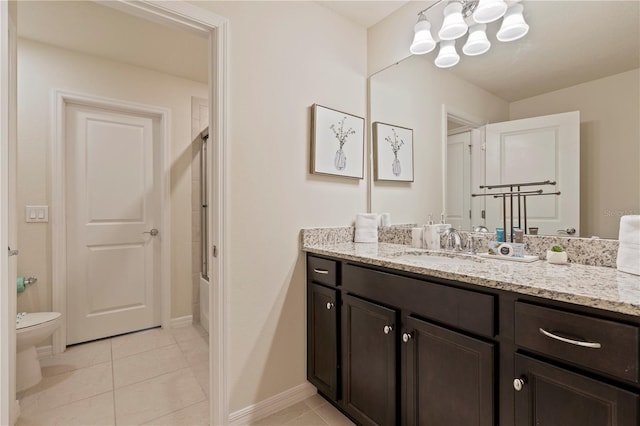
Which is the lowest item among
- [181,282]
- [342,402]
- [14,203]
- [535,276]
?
[342,402]

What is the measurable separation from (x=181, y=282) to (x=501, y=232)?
2787 millimetres

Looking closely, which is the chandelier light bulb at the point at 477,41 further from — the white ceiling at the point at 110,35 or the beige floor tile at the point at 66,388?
the beige floor tile at the point at 66,388

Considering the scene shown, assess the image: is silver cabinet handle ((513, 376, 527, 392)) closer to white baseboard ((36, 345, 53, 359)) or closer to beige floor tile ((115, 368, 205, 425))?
beige floor tile ((115, 368, 205, 425))

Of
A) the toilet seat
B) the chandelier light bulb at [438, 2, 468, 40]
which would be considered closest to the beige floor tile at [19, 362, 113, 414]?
the toilet seat

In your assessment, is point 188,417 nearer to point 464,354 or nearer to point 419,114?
point 464,354

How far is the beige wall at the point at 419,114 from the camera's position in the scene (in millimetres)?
1831

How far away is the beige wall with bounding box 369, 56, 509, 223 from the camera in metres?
1.83

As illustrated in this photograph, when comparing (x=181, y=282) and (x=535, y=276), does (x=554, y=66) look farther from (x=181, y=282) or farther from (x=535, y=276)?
(x=181, y=282)

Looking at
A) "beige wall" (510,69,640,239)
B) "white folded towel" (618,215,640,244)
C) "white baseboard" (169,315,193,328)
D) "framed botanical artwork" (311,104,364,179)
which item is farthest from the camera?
"white baseboard" (169,315,193,328)

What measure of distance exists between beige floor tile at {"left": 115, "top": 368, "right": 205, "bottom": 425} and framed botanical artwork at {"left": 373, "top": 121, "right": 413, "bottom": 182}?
1.88 meters

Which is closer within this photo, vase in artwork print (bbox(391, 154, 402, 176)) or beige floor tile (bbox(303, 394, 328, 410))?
beige floor tile (bbox(303, 394, 328, 410))

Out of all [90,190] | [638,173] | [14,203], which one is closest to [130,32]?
[90,190]

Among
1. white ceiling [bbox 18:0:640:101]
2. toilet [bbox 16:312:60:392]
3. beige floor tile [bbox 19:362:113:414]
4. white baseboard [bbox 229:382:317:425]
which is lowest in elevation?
beige floor tile [bbox 19:362:113:414]

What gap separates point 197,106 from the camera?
3111 mm
